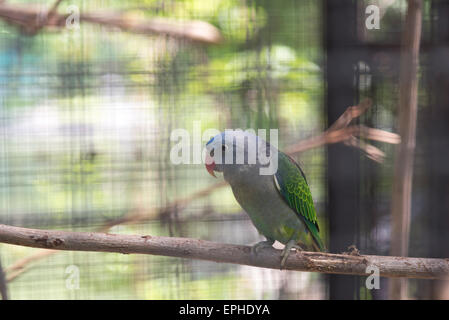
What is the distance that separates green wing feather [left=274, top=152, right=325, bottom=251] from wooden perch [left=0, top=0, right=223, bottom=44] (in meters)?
0.44

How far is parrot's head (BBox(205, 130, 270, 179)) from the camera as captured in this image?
29.5 inches

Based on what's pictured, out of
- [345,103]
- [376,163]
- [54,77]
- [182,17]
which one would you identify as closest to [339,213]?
[376,163]

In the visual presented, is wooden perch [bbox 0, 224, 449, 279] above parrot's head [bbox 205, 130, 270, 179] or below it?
below

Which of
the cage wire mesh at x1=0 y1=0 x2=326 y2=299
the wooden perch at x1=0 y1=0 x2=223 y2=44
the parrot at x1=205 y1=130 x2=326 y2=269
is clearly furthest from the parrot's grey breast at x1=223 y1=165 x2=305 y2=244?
the wooden perch at x1=0 y1=0 x2=223 y2=44

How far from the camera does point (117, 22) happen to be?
→ 1.10 metres

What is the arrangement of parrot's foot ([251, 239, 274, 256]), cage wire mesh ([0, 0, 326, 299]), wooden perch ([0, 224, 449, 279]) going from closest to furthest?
wooden perch ([0, 224, 449, 279]) < parrot's foot ([251, 239, 274, 256]) < cage wire mesh ([0, 0, 326, 299])

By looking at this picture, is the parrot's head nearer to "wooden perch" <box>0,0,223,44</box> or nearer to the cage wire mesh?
the cage wire mesh

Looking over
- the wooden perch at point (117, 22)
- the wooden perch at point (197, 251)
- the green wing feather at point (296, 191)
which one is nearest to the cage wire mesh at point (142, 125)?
the wooden perch at point (117, 22)

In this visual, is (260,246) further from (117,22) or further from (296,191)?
(117,22)

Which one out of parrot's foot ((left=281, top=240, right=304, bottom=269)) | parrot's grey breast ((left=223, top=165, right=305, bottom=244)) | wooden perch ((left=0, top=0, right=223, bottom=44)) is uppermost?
wooden perch ((left=0, top=0, right=223, bottom=44))

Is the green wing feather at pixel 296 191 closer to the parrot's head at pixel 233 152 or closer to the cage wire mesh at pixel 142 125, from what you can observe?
the parrot's head at pixel 233 152

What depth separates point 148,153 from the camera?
3.77ft

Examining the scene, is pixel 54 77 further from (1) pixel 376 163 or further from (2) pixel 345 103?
(1) pixel 376 163

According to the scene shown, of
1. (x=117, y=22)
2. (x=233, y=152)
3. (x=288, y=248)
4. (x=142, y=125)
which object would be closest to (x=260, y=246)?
(x=288, y=248)
